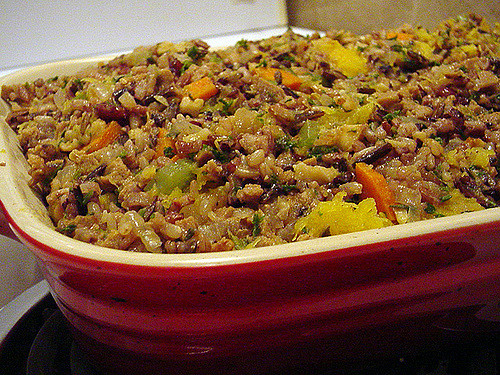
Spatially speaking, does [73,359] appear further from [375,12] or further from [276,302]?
[375,12]

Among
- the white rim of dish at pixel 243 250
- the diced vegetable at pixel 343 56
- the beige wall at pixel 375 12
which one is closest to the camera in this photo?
the white rim of dish at pixel 243 250

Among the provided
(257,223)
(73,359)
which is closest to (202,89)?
(257,223)

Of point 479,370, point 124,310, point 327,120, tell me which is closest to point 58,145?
point 124,310

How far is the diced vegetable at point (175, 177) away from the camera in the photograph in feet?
4.30

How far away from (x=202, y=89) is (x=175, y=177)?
42cm

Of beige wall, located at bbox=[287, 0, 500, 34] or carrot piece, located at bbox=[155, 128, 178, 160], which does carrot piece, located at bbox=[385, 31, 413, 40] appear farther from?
carrot piece, located at bbox=[155, 128, 178, 160]

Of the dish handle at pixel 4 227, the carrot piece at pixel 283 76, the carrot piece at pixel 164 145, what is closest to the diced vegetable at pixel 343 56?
the carrot piece at pixel 283 76

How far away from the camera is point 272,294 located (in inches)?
39.9

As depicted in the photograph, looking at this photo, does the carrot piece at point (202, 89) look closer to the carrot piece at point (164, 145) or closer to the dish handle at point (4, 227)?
the carrot piece at point (164, 145)

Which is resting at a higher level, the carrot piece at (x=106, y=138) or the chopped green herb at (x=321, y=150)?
the carrot piece at (x=106, y=138)

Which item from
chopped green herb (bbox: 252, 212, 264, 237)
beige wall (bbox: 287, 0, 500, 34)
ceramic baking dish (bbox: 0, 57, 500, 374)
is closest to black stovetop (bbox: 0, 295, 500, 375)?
ceramic baking dish (bbox: 0, 57, 500, 374)

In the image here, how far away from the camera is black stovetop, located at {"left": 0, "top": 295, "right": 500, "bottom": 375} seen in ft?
4.33

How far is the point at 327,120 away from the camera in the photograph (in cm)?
148

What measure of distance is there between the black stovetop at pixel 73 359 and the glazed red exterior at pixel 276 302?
0.42 ft
